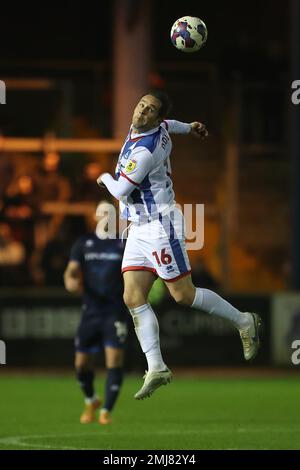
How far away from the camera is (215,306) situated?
1059cm

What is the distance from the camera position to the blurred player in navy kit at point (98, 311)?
14109 mm

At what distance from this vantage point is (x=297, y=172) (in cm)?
2342

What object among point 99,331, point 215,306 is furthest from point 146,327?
point 99,331

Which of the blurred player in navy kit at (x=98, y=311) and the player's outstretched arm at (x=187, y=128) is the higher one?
the player's outstretched arm at (x=187, y=128)

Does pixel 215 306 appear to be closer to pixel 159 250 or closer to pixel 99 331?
pixel 159 250

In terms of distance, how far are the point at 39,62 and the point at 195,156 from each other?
368 centimetres

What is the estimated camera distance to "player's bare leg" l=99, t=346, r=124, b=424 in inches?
550

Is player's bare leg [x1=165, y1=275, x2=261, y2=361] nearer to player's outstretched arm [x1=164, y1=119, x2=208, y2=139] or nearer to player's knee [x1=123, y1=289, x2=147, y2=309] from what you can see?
player's knee [x1=123, y1=289, x2=147, y2=309]

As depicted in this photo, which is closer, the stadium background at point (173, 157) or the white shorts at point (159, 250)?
the white shorts at point (159, 250)

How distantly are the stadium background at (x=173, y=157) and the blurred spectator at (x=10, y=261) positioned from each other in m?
0.02

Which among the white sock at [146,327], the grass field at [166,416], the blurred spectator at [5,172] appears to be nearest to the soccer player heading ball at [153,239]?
the white sock at [146,327]

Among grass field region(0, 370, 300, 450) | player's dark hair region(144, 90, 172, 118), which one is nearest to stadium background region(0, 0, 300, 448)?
grass field region(0, 370, 300, 450)

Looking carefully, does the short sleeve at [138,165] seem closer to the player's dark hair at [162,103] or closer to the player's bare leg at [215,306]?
the player's dark hair at [162,103]

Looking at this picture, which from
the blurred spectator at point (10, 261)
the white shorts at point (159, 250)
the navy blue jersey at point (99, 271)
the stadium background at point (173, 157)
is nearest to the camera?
the white shorts at point (159, 250)
